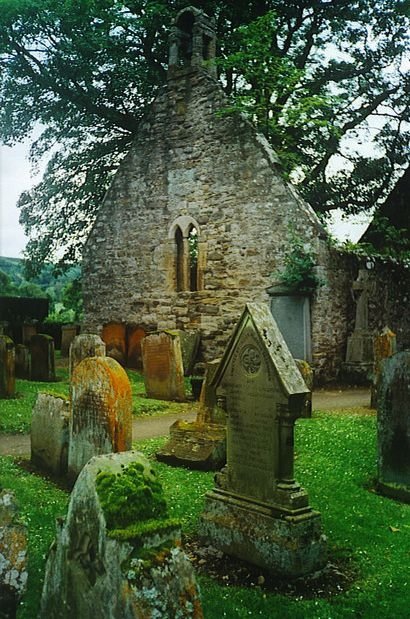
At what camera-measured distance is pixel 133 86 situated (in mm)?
22516

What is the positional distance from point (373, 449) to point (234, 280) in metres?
8.05

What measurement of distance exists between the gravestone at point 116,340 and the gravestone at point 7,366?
6140 millimetres

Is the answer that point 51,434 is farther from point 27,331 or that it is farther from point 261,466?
point 27,331

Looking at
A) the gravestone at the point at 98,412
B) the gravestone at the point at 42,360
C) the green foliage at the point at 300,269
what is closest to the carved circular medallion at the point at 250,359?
the gravestone at the point at 98,412

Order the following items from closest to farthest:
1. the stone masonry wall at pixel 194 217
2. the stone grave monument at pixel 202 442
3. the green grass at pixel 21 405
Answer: the stone grave monument at pixel 202 442, the green grass at pixel 21 405, the stone masonry wall at pixel 194 217

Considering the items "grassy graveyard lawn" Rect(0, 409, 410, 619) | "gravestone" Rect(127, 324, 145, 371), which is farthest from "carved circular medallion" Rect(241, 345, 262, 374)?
"gravestone" Rect(127, 324, 145, 371)

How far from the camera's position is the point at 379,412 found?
7273mm

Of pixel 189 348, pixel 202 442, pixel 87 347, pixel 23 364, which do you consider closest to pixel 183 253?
pixel 189 348

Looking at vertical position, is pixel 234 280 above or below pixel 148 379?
above

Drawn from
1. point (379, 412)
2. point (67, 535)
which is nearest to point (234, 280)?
point (379, 412)

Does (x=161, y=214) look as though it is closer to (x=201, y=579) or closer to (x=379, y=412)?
(x=379, y=412)

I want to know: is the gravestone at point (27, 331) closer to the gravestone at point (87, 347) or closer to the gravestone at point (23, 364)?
the gravestone at point (23, 364)

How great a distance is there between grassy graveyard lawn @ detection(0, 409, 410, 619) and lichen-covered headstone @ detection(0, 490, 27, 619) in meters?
0.50

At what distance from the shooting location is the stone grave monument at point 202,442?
306 inches
